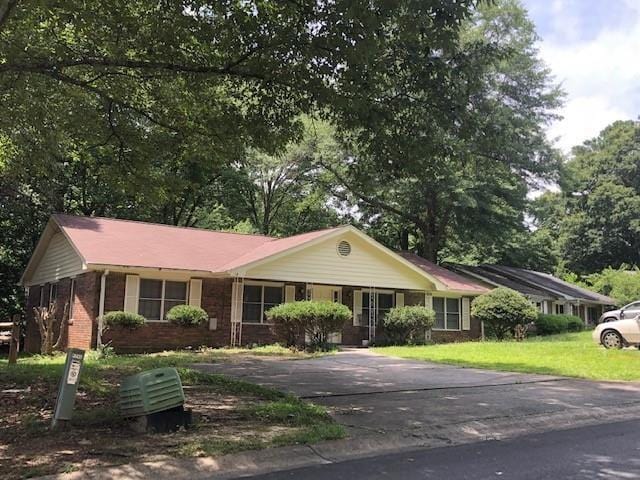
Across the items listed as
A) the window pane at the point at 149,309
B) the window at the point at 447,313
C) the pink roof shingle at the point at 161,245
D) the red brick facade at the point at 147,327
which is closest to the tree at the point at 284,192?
the pink roof shingle at the point at 161,245

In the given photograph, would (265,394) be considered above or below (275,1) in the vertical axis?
below

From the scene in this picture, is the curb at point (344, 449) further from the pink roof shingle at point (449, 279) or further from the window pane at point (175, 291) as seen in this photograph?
the pink roof shingle at point (449, 279)

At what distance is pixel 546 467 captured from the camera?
6.01 metres

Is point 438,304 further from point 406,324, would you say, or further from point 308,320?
point 308,320

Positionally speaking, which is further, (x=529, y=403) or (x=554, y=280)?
(x=554, y=280)

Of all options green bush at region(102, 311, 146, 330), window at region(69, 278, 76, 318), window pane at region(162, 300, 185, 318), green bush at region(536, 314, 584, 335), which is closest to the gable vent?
window pane at region(162, 300, 185, 318)

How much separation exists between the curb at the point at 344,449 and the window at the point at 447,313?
59.7ft

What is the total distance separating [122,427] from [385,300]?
19759mm

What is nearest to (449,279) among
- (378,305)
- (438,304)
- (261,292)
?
(438,304)

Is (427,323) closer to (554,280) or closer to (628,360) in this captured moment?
(628,360)

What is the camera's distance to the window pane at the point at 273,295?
23156mm

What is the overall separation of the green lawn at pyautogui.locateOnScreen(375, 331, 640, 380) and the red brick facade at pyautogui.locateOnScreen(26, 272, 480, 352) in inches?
213

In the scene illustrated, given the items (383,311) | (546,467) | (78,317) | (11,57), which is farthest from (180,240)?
(546,467)

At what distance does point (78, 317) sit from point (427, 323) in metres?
12.8
